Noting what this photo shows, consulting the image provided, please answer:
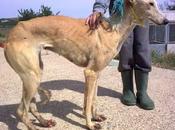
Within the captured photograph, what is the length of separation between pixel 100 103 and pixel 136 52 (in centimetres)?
97

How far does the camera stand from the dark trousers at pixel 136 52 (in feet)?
21.7

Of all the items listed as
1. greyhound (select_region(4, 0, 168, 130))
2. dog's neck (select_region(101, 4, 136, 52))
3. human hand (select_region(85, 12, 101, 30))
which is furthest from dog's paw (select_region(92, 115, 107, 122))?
human hand (select_region(85, 12, 101, 30))

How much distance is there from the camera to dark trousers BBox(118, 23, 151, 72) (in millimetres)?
6629

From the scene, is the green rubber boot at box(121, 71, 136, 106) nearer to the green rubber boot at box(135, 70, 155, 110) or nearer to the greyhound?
the green rubber boot at box(135, 70, 155, 110)

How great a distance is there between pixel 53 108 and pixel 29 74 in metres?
1.40

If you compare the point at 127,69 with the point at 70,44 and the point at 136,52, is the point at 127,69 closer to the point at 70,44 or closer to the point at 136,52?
the point at 136,52

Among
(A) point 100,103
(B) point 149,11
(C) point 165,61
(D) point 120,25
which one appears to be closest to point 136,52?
(A) point 100,103

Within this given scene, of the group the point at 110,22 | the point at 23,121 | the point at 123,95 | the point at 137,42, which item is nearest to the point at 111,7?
the point at 110,22

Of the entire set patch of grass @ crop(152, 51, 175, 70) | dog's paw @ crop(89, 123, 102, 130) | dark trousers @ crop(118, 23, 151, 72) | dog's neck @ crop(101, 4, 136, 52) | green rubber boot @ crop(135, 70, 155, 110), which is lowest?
patch of grass @ crop(152, 51, 175, 70)

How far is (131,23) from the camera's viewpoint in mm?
5758

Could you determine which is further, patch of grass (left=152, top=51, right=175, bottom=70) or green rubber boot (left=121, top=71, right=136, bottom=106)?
patch of grass (left=152, top=51, right=175, bottom=70)

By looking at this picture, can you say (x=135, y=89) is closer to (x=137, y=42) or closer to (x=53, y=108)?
(x=137, y=42)

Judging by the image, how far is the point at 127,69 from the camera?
6.78m

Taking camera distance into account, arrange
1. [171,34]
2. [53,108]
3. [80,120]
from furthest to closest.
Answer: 1. [171,34]
2. [53,108]
3. [80,120]
